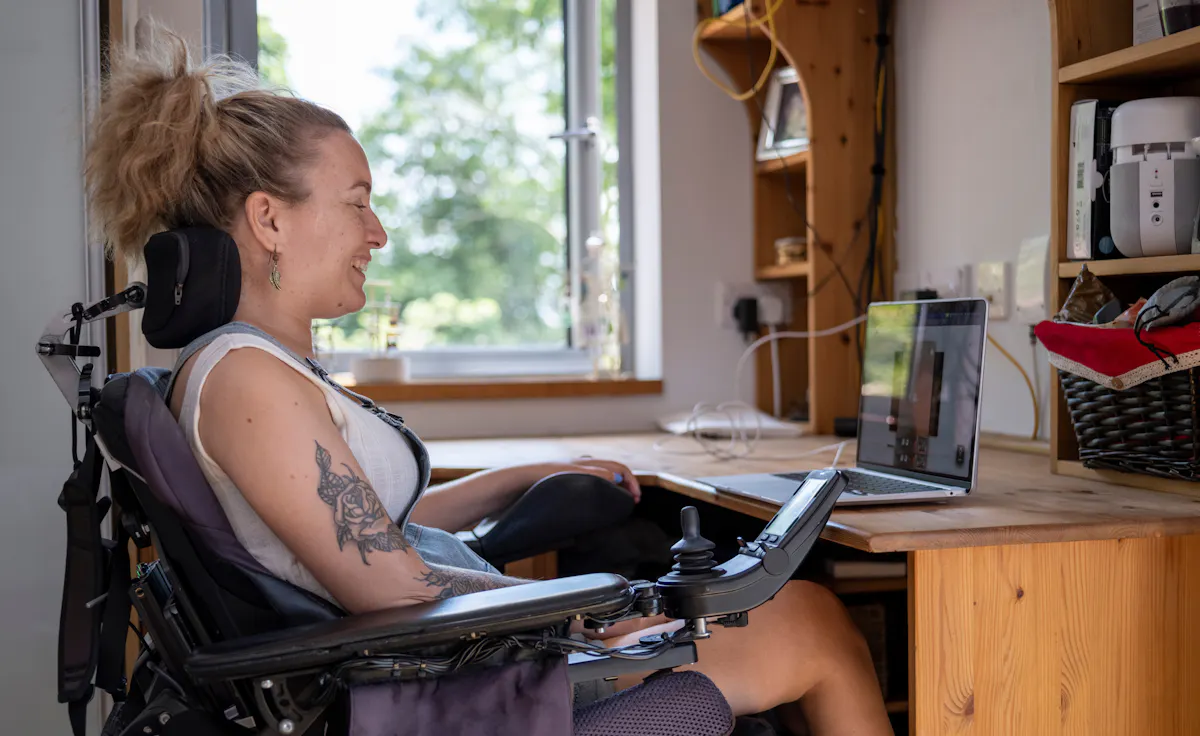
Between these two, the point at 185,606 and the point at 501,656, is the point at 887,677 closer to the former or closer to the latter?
the point at 501,656

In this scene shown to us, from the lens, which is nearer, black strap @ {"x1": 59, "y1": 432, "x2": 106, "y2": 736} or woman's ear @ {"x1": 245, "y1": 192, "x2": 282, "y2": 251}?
black strap @ {"x1": 59, "y1": 432, "x2": 106, "y2": 736}

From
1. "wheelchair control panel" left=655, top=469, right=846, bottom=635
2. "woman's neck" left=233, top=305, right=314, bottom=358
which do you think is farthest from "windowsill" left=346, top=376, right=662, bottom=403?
"wheelchair control panel" left=655, top=469, right=846, bottom=635

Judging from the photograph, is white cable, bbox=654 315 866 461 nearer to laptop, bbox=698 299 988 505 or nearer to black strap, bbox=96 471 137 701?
laptop, bbox=698 299 988 505

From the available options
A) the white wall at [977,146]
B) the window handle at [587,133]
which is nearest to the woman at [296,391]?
the white wall at [977,146]

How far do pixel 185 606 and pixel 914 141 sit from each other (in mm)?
1896

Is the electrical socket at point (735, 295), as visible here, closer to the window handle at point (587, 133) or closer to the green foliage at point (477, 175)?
the green foliage at point (477, 175)

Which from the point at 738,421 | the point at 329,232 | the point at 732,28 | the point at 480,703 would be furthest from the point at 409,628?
the point at 732,28

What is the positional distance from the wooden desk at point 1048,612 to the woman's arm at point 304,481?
0.50 metres

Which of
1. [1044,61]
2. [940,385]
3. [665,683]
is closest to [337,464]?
[665,683]

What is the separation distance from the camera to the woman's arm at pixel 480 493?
1.56m

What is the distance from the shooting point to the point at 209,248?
43.2 inches

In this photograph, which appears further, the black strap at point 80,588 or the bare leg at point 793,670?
the bare leg at point 793,670

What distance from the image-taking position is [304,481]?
100cm

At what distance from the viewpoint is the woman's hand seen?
5.23 ft
